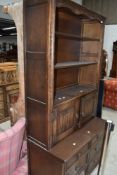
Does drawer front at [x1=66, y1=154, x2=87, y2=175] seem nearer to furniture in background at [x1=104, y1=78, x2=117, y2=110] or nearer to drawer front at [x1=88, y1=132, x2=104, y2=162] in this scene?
drawer front at [x1=88, y1=132, x2=104, y2=162]

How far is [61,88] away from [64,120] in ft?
1.69

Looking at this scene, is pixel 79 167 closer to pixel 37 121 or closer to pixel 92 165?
pixel 92 165

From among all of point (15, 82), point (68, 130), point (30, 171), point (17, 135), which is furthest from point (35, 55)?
point (15, 82)

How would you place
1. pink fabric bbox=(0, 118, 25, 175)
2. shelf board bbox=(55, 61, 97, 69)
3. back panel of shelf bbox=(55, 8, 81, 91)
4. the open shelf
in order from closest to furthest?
pink fabric bbox=(0, 118, 25, 175)
shelf board bbox=(55, 61, 97, 69)
the open shelf
back panel of shelf bbox=(55, 8, 81, 91)

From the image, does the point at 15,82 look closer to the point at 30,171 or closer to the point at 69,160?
the point at 30,171

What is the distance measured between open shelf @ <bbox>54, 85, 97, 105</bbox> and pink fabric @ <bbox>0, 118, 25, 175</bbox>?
1.52 feet

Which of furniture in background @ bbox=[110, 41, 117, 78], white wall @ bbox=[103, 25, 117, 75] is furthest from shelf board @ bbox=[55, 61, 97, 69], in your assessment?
white wall @ bbox=[103, 25, 117, 75]

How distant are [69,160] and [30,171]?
0.61 metres

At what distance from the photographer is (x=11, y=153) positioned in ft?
5.74

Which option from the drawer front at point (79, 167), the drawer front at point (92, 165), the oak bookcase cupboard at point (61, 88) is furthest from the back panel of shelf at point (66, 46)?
the drawer front at point (92, 165)

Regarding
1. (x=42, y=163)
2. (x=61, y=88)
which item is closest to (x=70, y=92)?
(x=61, y=88)

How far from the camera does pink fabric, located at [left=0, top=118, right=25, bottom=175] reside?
1.62 m

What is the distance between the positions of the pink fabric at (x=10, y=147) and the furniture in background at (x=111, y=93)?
2832 millimetres

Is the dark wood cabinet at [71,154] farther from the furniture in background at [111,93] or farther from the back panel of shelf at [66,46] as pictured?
the furniture in background at [111,93]
